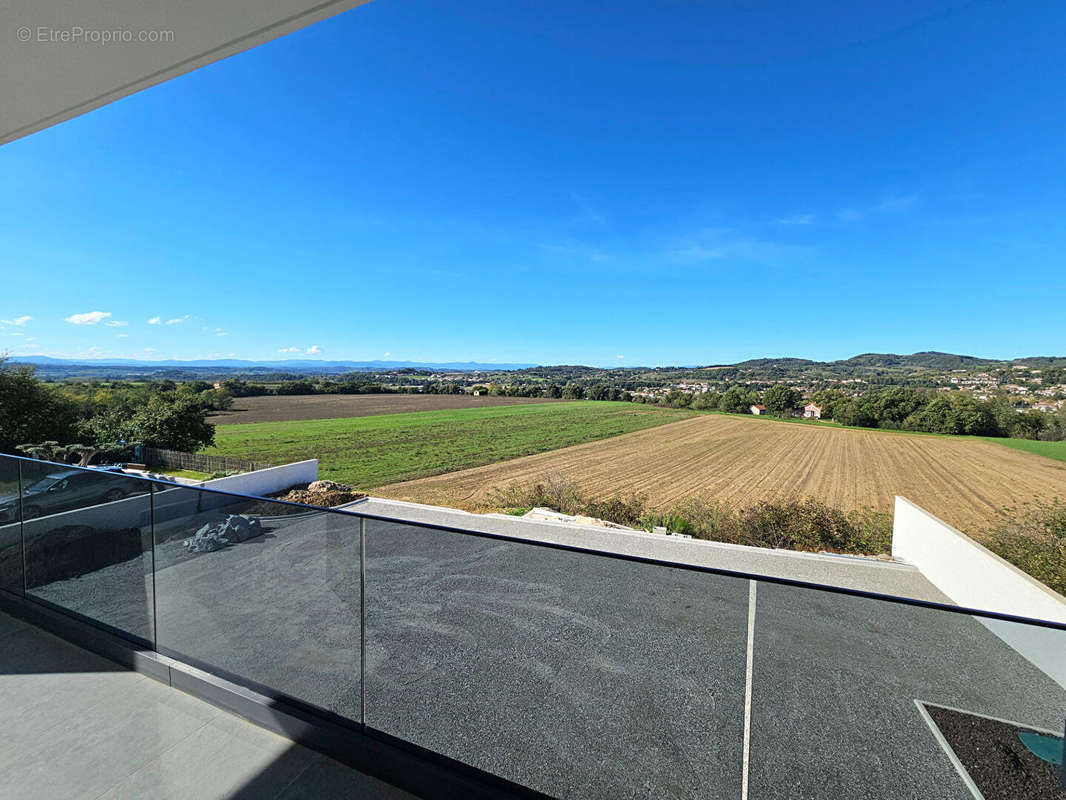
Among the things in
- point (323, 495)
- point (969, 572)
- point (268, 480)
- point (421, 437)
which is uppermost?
point (969, 572)

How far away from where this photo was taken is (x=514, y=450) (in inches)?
1004

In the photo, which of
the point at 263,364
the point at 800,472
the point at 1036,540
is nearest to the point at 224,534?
the point at 1036,540

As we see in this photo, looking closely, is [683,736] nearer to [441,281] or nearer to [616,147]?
[616,147]

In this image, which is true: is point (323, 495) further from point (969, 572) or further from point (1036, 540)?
point (1036, 540)

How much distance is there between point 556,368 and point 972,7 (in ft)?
145

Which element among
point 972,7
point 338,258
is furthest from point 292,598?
point 338,258

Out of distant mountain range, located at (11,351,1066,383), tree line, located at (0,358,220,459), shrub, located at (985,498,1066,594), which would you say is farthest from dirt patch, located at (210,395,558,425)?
shrub, located at (985,498,1066,594)

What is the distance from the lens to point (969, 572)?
6.09m

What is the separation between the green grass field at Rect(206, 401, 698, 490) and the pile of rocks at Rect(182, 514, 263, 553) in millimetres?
17421

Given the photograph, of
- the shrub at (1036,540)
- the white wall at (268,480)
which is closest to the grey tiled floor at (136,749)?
the white wall at (268,480)

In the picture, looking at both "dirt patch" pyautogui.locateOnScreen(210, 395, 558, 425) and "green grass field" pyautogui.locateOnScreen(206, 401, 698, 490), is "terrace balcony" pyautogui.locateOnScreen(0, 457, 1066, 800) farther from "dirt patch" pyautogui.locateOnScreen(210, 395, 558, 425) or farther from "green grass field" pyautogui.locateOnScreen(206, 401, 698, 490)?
"dirt patch" pyautogui.locateOnScreen(210, 395, 558, 425)

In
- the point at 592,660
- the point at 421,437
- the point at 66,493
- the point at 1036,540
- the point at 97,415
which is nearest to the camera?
the point at 592,660

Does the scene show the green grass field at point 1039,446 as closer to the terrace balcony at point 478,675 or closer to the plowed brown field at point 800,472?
the plowed brown field at point 800,472

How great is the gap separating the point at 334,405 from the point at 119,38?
34683 millimetres
